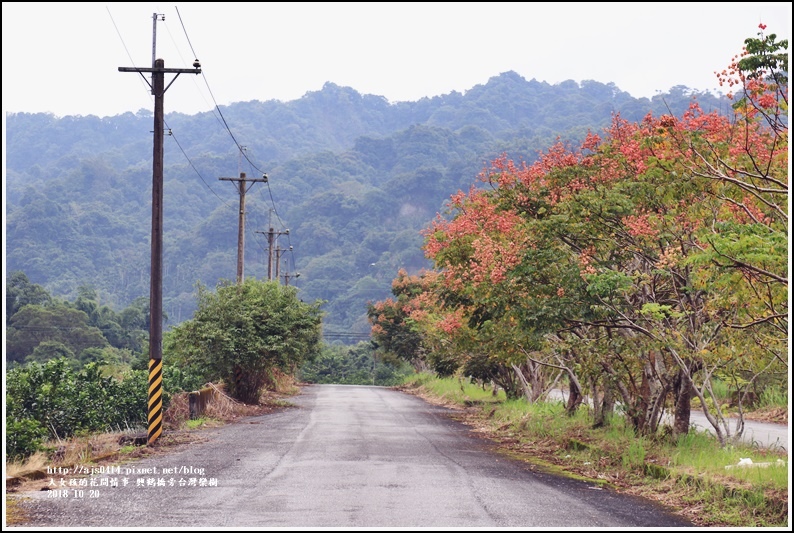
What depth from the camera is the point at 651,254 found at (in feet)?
59.7

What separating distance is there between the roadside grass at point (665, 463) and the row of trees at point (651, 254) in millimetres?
728

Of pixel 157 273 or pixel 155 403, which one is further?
pixel 157 273

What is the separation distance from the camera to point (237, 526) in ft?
33.7

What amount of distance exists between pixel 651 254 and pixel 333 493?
8.44 metres

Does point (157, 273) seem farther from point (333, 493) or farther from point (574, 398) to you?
point (574, 398)

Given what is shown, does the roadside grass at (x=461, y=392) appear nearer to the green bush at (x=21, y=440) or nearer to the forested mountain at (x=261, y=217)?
the green bush at (x=21, y=440)

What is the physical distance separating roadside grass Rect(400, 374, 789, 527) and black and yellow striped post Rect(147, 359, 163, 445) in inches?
304

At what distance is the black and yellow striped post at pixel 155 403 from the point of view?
2052cm

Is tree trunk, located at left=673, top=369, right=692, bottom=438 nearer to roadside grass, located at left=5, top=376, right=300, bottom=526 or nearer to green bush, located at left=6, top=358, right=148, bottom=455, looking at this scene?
roadside grass, located at left=5, top=376, right=300, bottom=526

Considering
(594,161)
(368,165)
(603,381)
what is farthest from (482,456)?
(368,165)

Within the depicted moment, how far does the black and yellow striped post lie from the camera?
20.5 m

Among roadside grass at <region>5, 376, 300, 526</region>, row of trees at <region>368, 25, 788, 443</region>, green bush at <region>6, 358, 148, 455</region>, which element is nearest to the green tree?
roadside grass at <region>5, 376, 300, 526</region>

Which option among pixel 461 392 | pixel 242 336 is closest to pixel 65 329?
pixel 461 392

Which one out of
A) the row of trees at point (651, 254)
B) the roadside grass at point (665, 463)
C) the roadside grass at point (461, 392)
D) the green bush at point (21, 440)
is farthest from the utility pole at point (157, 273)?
the roadside grass at point (461, 392)
